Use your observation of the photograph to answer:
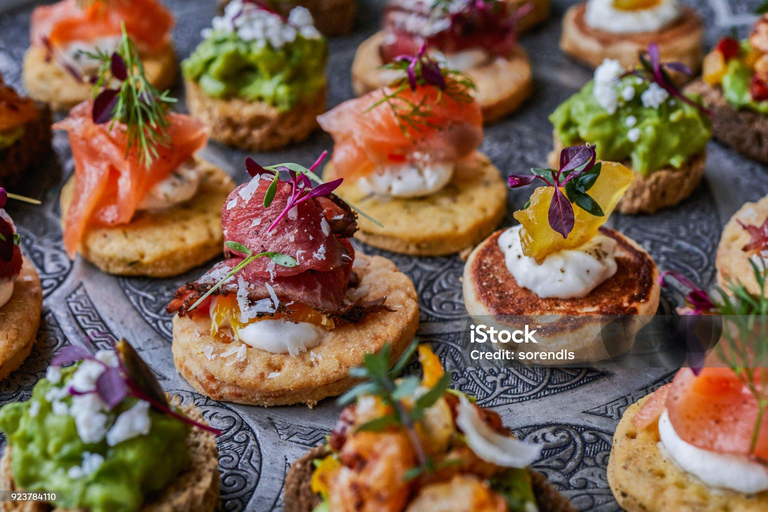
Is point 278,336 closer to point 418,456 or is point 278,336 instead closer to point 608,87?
point 418,456

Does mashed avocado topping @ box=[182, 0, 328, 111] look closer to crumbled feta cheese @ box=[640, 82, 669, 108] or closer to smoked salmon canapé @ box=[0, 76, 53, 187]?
smoked salmon canapé @ box=[0, 76, 53, 187]

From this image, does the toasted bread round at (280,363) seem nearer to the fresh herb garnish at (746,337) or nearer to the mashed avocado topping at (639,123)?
the fresh herb garnish at (746,337)

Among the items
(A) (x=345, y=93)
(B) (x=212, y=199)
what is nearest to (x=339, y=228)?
(B) (x=212, y=199)

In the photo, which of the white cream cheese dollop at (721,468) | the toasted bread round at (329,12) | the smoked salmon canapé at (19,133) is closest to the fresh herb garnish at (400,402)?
the white cream cheese dollop at (721,468)

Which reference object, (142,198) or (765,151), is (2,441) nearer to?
(142,198)

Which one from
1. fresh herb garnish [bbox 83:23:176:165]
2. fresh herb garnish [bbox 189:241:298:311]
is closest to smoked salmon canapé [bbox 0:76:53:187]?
fresh herb garnish [bbox 83:23:176:165]

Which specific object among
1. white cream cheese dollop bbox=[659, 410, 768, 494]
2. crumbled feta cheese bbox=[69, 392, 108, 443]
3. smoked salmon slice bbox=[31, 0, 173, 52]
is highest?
smoked salmon slice bbox=[31, 0, 173, 52]
